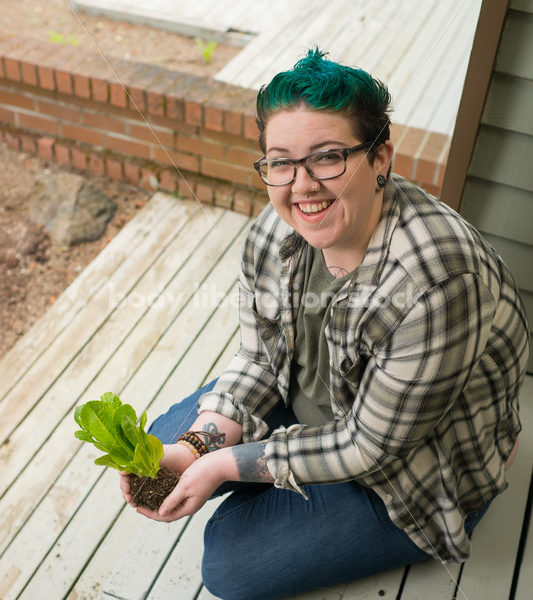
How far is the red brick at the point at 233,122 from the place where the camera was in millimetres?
2295

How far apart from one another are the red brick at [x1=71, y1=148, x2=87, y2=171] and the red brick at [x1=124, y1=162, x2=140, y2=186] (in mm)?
185

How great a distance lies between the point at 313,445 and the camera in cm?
113

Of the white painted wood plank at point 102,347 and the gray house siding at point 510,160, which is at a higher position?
the gray house siding at point 510,160

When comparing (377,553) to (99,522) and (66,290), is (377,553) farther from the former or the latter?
(66,290)

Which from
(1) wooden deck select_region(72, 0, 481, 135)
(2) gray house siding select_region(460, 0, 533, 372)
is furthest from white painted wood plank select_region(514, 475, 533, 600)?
(1) wooden deck select_region(72, 0, 481, 135)

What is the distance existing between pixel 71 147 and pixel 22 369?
1.10 metres

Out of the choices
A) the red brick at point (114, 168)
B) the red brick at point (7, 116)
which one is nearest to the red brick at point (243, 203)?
the red brick at point (114, 168)

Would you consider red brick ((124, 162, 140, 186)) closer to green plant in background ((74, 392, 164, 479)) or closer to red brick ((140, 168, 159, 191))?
red brick ((140, 168, 159, 191))

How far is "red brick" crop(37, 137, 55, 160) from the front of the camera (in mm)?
2686

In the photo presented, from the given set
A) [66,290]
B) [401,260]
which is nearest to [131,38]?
[66,290]

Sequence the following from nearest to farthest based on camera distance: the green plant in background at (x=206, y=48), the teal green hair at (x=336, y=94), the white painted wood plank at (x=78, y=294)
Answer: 1. the teal green hair at (x=336, y=94)
2. the white painted wood plank at (x=78, y=294)
3. the green plant in background at (x=206, y=48)

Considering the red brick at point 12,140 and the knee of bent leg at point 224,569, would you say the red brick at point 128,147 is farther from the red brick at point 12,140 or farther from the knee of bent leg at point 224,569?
the knee of bent leg at point 224,569

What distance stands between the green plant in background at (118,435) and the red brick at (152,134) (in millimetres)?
1484

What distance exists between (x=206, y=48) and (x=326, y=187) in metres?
2.30
